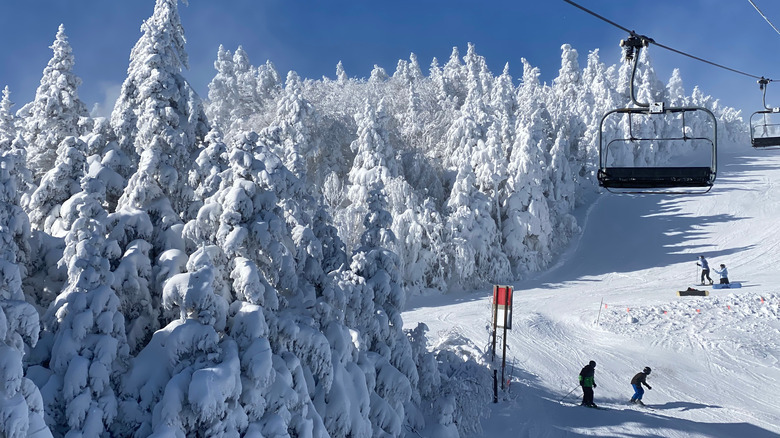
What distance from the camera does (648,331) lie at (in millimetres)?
21703

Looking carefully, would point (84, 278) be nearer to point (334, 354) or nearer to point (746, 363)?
point (334, 354)

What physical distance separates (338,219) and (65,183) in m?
18.9

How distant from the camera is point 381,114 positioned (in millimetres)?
36844

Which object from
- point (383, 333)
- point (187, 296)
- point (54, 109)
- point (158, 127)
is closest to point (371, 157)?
point (54, 109)

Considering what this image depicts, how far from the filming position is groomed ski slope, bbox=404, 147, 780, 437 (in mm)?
14773

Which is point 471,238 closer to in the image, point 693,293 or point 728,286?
point 693,293

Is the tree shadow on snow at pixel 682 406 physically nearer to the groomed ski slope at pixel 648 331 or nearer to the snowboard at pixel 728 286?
the groomed ski slope at pixel 648 331

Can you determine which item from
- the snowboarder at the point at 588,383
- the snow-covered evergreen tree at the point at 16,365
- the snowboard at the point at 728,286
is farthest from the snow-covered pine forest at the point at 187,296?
the snowboard at the point at 728,286

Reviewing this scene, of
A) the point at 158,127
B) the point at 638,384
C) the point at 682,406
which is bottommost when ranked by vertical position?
the point at 682,406

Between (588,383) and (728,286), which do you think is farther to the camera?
(728,286)

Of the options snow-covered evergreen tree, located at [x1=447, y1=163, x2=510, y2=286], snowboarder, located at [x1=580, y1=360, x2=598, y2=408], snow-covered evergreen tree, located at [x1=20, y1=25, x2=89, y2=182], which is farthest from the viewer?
snow-covered evergreen tree, located at [x1=447, y1=163, x2=510, y2=286]

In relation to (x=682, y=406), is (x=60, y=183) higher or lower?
higher

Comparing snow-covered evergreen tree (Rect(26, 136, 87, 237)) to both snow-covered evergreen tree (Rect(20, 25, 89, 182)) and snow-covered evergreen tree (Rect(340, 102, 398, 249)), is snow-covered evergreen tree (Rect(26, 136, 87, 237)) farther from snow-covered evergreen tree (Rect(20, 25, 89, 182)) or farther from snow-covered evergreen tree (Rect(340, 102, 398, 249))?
snow-covered evergreen tree (Rect(340, 102, 398, 249))

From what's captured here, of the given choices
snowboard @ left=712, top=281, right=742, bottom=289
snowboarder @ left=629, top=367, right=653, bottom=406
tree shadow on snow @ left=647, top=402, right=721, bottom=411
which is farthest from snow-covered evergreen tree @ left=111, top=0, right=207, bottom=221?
snowboard @ left=712, top=281, right=742, bottom=289
